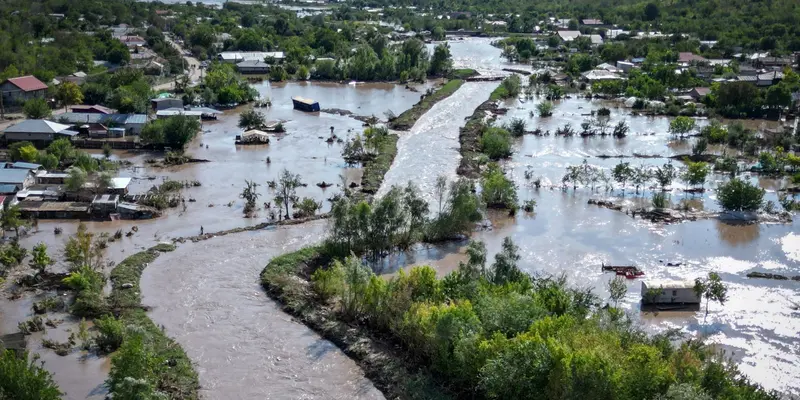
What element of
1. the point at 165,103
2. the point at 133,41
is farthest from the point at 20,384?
the point at 133,41

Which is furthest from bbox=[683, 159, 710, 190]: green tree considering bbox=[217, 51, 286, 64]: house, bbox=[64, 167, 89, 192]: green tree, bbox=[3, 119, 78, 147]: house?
bbox=[217, 51, 286, 64]: house

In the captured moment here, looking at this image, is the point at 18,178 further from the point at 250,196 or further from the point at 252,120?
the point at 252,120

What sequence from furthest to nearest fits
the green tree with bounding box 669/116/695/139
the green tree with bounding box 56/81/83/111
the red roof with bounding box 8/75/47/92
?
the green tree with bounding box 56/81/83/111
the red roof with bounding box 8/75/47/92
the green tree with bounding box 669/116/695/139

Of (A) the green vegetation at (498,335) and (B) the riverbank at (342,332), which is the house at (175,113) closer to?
(B) the riverbank at (342,332)

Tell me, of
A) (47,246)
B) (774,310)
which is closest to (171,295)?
(47,246)

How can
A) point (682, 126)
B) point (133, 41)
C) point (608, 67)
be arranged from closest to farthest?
point (682, 126)
point (608, 67)
point (133, 41)

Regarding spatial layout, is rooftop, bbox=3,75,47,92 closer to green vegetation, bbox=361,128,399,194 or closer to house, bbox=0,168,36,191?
house, bbox=0,168,36,191
